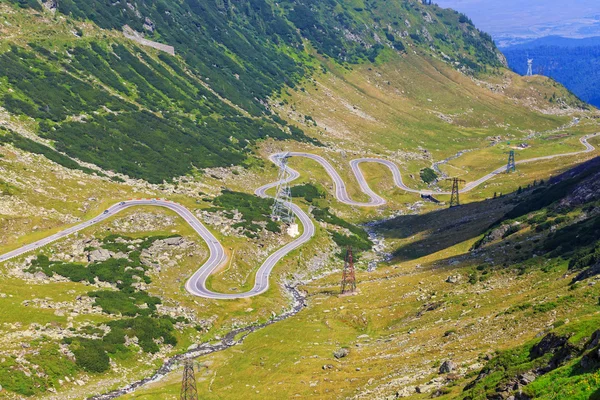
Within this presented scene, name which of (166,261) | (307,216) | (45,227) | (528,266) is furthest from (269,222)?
(528,266)

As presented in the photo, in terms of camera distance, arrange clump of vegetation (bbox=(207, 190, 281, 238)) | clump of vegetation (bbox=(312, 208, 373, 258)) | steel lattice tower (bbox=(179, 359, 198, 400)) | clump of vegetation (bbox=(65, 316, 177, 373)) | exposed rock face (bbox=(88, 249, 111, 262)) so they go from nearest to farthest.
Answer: steel lattice tower (bbox=(179, 359, 198, 400))
clump of vegetation (bbox=(65, 316, 177, 373))
exposed rock face (bbox=(88, 249, 111, 262))
clump of vegetation (bbox=(207, 190, 281, 238))
clump of vegetation (bbox=(312, 208, 373, 258))

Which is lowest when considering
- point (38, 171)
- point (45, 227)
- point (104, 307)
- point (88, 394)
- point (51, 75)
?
point (88, 394)

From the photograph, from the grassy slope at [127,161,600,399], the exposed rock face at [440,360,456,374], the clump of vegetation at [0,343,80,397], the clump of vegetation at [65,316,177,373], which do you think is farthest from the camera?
the clump of vegetation at [65,316,177,373]

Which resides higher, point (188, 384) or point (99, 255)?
point (99, 255)

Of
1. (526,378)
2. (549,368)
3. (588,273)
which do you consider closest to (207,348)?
(588,273)

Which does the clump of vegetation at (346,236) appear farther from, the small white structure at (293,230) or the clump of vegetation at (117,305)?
the clump of vegetation at (117,305)

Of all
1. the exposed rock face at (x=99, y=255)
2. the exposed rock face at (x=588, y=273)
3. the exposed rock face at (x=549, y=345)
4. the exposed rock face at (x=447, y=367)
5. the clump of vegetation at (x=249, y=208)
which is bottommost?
the exposed rock face at (x=447, y=367)

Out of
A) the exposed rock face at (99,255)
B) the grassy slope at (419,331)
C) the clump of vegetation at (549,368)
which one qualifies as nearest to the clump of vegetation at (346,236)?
the grassy slope at (419,331)

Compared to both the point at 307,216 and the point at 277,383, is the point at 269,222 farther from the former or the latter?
the point at 277,383

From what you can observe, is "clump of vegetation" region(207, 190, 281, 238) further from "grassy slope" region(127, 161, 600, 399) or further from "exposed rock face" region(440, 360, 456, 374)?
"exposed rock face" region(440, 360, 456, 374)

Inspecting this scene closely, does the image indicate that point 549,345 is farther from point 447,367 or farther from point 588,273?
point 588,273

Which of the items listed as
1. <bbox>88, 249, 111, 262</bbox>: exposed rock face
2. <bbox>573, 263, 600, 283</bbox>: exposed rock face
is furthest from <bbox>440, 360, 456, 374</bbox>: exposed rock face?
<bbox>88, 249, 111, 262</bbox>: exposed rock face
